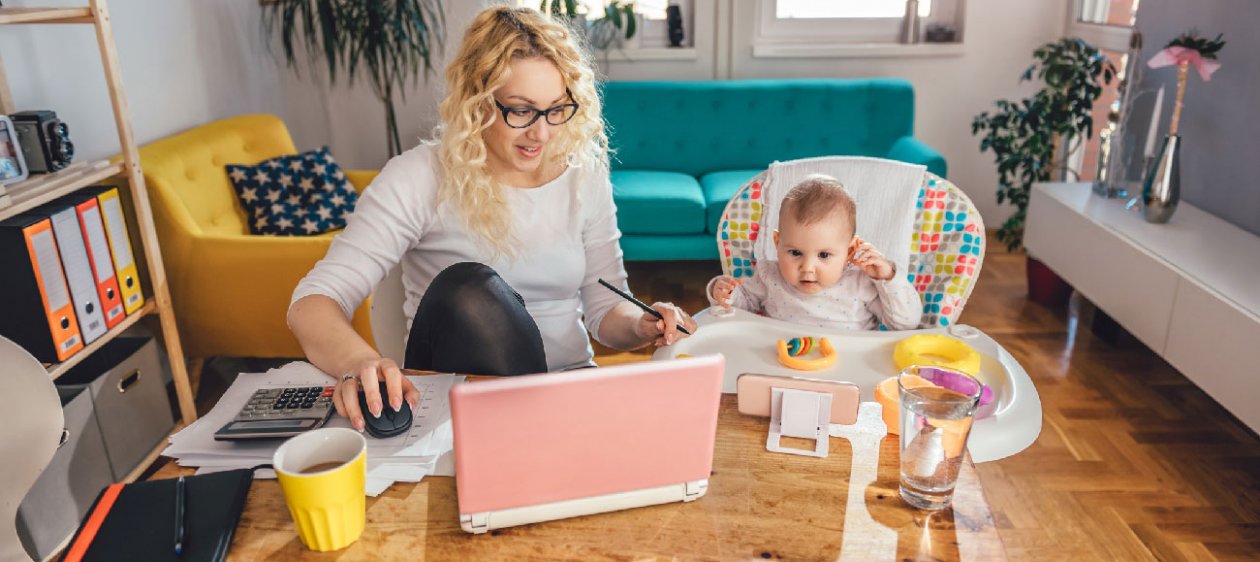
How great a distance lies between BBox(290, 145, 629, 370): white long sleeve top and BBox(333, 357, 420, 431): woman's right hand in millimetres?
337

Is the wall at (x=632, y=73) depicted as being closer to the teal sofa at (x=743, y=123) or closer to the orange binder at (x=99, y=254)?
the teal sofa at (x=743, y=123)

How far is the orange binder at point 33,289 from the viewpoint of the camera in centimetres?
180

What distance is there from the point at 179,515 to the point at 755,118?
322cm

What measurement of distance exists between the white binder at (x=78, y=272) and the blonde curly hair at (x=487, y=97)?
109 cm

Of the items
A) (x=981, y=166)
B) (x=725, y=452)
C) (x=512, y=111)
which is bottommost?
(x=981, y=166)

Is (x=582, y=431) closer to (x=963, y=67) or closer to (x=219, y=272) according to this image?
(x=219, y=272)

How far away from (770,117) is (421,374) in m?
2.87

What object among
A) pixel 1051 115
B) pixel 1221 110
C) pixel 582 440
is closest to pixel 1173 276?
pixel 1221 110

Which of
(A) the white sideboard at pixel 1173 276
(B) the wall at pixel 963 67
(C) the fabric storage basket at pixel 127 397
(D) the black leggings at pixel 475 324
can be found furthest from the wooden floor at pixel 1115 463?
(B) the wall at pixel 963 67

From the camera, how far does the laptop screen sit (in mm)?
739

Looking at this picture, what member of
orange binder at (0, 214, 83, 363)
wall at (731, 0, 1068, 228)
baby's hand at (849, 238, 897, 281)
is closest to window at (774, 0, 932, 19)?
wall at (731, 0, 1068, 228)

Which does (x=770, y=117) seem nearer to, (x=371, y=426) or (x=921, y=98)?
(x=921, y=98)

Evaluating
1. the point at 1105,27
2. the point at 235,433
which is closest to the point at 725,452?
the point at 235,433

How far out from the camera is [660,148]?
3742mm
